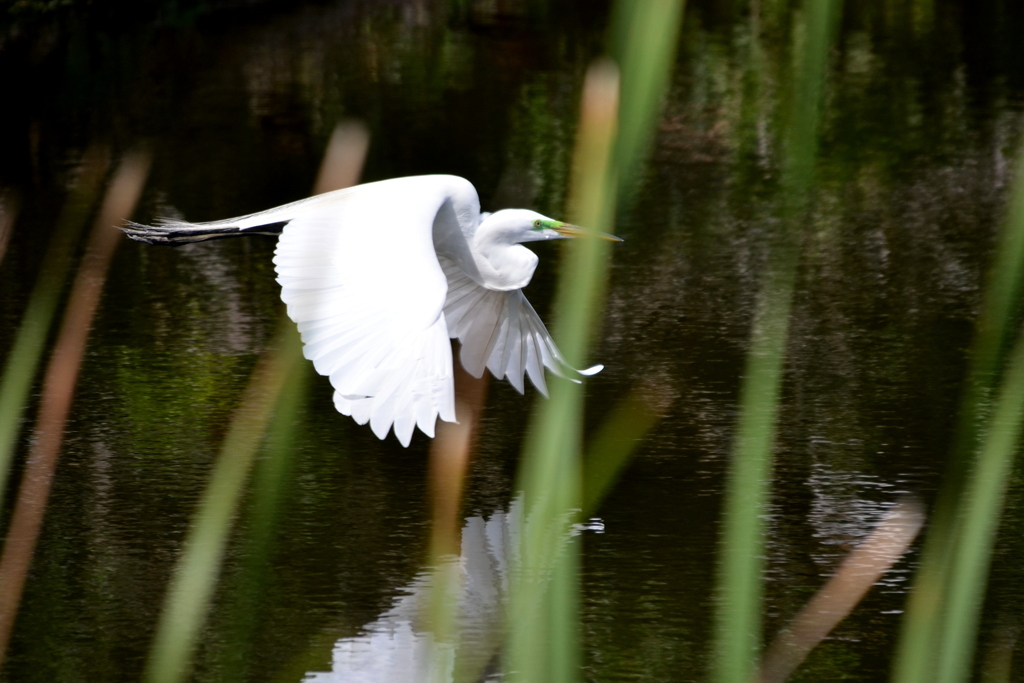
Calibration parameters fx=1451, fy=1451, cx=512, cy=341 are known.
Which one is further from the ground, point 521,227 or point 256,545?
point 521,227

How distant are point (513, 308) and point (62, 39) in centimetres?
973

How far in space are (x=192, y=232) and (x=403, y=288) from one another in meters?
1.35

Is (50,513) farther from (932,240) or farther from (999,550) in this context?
(932,240)

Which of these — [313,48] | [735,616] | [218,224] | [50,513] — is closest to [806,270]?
[218,224]

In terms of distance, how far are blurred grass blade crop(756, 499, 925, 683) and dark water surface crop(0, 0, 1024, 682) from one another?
0.05 m

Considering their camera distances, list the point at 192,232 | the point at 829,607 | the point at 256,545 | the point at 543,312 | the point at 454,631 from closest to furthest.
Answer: the point at 256,545 < the point at 454,631 < the point at 829,607 < the point at 192,232 < the point at 543,312

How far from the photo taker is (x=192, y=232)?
3.99 m

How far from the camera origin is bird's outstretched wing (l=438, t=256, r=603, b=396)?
12.7 feet

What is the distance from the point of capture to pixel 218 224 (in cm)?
396

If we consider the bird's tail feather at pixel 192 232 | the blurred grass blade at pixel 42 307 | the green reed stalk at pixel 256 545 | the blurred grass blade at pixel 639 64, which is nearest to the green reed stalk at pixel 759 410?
the blurred grass blade at pixel 639 64

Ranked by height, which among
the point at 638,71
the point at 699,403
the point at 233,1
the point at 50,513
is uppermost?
the point at 233,1

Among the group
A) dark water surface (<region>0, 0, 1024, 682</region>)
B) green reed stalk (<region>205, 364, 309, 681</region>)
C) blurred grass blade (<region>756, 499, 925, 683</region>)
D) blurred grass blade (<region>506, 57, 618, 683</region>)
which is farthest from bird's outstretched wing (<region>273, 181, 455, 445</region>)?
blurred grass blade (<region>506, 57, 618, 683</region>)

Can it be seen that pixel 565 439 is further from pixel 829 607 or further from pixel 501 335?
pixel 501 335

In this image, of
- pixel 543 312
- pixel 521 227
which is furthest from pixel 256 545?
pixel 543 312
